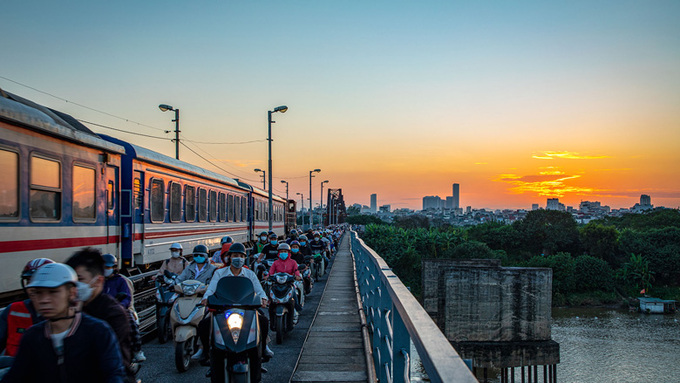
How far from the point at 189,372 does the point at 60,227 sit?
4160 millimetres

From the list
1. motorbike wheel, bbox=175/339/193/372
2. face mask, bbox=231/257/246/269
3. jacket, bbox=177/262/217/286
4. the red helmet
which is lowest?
motorbike wheel, bbox=175/339/193/372

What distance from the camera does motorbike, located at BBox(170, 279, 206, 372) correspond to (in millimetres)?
7121

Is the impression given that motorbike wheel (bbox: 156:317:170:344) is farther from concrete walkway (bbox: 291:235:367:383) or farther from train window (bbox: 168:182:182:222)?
train window (bbox: 168:182:182:222)

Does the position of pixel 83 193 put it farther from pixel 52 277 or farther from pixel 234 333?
pixel 52 277

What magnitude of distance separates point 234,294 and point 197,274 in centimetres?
272

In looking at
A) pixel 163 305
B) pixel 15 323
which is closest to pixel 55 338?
pixel 15 323

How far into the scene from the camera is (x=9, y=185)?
812cm

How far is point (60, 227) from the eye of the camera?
9516mm

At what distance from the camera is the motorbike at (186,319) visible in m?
7.12

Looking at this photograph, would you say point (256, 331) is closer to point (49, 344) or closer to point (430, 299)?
point (49, 344)

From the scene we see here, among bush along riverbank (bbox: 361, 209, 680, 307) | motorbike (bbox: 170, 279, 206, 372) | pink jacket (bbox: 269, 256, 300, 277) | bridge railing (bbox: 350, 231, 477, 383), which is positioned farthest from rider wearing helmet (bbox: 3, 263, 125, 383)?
bush along riverbank (bbox: 361, 209, 680, 307)

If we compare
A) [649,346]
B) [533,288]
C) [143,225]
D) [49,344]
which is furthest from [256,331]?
[649,346]

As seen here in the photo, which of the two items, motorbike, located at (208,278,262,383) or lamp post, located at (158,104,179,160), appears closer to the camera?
motorbike, located at (208,278,262,383)

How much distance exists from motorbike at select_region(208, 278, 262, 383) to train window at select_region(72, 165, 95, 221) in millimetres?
5706
